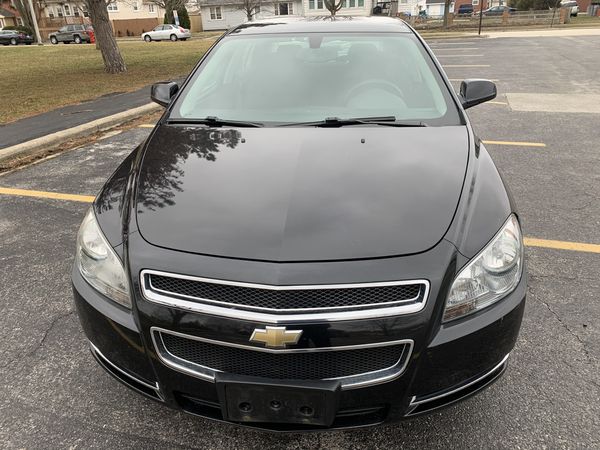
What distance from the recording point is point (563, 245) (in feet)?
11.8

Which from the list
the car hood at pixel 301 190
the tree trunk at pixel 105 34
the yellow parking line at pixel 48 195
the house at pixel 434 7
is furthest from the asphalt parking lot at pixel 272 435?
the house at pixel 434 7

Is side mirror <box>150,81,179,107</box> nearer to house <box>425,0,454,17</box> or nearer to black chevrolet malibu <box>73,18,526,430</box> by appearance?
black chevrolet malibu <box>73,18,526,430</box>

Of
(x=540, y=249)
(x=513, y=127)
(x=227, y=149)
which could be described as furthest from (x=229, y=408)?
(x=513, y=127)

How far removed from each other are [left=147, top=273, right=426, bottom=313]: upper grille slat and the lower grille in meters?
0.14

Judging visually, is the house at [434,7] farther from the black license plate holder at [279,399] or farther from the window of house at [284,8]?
the black license plate holder at [279,399]

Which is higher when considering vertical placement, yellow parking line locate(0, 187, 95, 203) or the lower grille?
the lower grille

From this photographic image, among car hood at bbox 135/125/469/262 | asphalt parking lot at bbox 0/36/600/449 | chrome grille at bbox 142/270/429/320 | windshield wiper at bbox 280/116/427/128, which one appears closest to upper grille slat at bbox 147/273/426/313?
chrome grille at bbox 142/270/429/320

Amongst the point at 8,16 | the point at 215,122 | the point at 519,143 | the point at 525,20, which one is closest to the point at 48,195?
the point at 215,122

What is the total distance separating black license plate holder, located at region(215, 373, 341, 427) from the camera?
158 centimetres

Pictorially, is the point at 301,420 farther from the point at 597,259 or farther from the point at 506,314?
the point at 597,259

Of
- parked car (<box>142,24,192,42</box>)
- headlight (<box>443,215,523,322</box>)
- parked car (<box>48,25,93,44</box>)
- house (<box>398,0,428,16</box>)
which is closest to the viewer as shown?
headlight (<box>443,215,523,322</box>)

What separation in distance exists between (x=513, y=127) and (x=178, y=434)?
22.0 ft

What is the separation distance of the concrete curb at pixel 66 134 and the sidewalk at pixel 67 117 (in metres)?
0.21

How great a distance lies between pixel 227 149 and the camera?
246 centimetres
